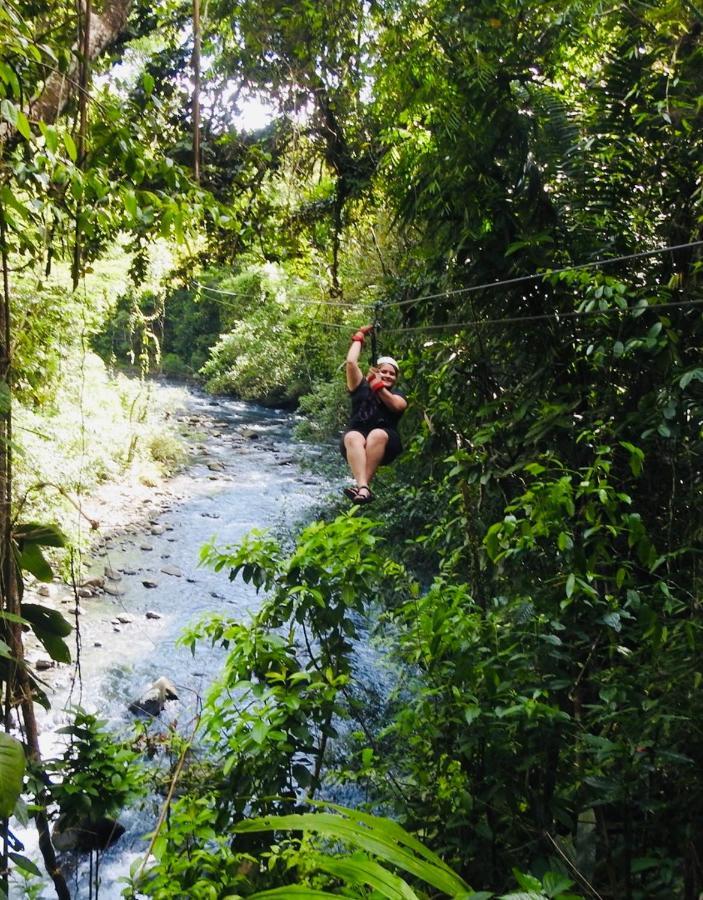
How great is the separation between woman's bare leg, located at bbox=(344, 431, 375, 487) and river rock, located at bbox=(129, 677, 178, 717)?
3066 millimetres

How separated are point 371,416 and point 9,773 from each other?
8.76 ft

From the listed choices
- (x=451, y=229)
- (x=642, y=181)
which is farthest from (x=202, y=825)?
(x=642, y=181)

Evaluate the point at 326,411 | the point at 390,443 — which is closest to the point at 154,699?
the point at 390,443

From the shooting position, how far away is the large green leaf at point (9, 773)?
158cm

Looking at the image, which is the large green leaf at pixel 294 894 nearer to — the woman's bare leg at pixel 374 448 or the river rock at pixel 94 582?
the woman's bare leg at pixel 374 448

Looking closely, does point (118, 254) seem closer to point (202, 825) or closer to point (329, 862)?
point (202, 825)

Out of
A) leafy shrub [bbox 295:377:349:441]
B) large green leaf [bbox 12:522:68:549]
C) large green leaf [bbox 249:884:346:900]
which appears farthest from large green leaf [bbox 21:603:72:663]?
leafy shrub [bbox 295:377:349:441]

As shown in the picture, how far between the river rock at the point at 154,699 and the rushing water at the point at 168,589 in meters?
0.08

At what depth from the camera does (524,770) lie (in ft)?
7.60

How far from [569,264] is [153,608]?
587 cm

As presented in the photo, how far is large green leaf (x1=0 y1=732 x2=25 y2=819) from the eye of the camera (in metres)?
1.58

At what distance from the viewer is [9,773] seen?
5.29ft

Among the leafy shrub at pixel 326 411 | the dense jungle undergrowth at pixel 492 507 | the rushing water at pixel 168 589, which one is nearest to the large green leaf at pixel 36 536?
the dense jungle undergrowth at pixel 492 507

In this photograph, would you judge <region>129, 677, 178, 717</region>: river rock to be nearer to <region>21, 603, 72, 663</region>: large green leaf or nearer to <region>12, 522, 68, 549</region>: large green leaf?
<region>21, 603, 72, 663</region>: large green leaf
